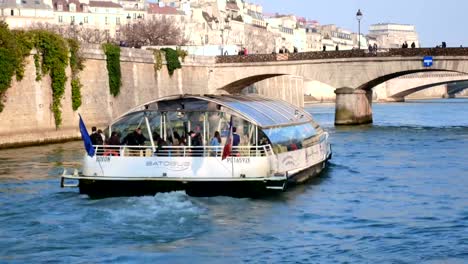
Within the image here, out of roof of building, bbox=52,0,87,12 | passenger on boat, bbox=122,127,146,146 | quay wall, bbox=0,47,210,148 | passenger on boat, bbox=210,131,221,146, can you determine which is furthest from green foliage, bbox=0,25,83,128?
roof of building, bbox=52,0,87,12

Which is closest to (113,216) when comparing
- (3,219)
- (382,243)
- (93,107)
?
(3,219)

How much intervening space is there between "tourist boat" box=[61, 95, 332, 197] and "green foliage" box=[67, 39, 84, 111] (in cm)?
2068

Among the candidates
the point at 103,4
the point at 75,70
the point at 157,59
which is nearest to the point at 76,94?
the point at 75,70

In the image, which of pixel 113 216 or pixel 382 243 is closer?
pixel 382 243

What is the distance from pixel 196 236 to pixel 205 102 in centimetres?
624

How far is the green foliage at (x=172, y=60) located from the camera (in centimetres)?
5822

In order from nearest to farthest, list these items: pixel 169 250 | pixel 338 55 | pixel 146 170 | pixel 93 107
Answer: pixel 169 250 < pixel 146 170 < pixel 93 107 < pixel 338 55

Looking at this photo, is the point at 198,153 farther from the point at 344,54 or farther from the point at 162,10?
the point at 162,10

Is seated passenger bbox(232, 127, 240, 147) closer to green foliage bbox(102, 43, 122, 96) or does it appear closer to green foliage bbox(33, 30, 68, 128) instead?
green foliage bbox(33, 30, 68, 128)

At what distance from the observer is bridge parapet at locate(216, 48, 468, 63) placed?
178 feet

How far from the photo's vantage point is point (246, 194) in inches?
891

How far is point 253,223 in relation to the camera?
1991cm

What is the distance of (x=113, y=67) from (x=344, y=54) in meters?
15.1

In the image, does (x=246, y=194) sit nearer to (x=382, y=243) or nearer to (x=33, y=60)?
(x=382, y=243)
